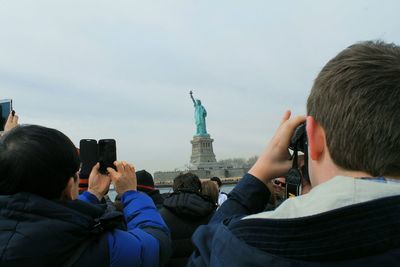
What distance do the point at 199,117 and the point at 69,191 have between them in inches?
2334

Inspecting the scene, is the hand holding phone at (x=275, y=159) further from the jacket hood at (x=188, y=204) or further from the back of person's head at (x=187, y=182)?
the back of person's head at (x=187, y=182)

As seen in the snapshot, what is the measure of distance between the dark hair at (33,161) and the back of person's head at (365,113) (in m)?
1.07

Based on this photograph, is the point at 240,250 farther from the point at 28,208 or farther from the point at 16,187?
the point at 16,187

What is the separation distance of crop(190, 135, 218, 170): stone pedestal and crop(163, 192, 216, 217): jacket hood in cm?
5830

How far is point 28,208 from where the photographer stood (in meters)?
1.55

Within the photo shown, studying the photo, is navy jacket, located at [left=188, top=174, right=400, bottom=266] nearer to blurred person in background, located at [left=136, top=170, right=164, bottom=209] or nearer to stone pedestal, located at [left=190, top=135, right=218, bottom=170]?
blurred person in background, located at [left=136, top=170, right=164, bottom=209]

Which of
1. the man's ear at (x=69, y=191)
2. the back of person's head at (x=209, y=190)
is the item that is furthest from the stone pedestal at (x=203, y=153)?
the man's ear at (x=69, y=191)

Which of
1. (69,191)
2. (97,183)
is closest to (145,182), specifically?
(97,183)

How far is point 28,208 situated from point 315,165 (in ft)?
3.48

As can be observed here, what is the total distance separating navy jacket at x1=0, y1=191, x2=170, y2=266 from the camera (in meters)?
1.49

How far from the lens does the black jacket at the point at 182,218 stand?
330 centimetres

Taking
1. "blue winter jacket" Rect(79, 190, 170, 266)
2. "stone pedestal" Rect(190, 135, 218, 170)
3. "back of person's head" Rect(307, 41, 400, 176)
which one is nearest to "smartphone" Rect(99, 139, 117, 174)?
"blue winter jacket" Rect(79, 190, 170, 266)

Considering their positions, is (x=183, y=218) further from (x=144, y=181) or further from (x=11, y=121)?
(x=11, y=121)

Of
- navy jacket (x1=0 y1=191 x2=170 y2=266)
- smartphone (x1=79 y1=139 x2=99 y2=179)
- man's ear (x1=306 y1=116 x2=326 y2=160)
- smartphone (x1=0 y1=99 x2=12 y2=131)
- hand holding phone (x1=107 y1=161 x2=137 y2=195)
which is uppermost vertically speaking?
smartphone (x1=0 y1=99 x2=12 y2=131)
